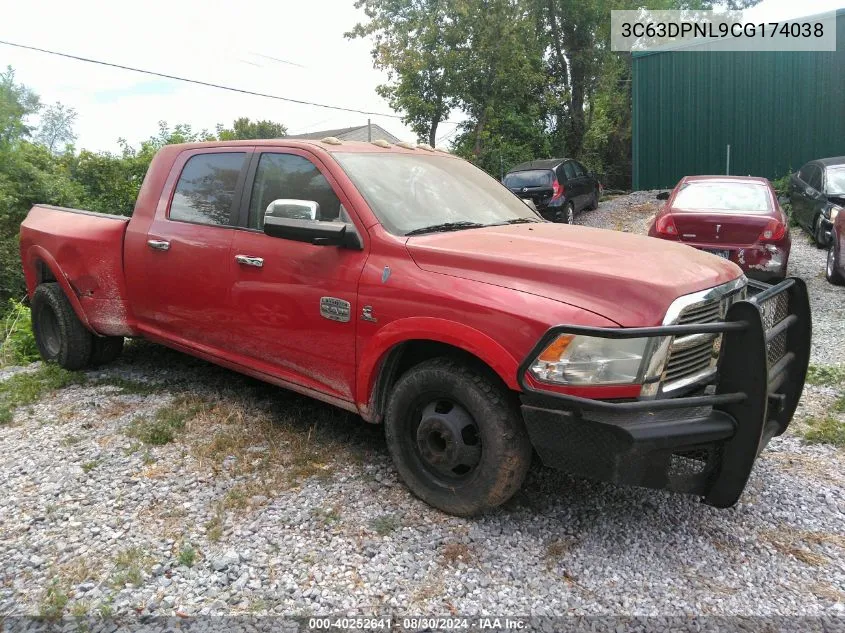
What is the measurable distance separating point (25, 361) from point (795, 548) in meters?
6.62

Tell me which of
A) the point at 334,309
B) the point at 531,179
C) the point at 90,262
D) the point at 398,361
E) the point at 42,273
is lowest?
the point at 398,361

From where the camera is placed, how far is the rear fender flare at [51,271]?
5.08m

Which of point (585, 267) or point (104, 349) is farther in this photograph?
point (104, 349)

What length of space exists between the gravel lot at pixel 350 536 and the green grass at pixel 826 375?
1176 millimetres

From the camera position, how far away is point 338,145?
3930 mm

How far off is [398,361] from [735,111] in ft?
56.7

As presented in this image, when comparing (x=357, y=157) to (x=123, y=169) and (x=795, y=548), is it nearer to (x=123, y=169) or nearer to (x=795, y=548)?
(x=795, y=548)

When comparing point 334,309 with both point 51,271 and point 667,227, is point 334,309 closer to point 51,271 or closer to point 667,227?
point 51,271

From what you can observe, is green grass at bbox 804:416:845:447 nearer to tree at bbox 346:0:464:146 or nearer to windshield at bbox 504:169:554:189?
windshield at bbox 504:169:554:189

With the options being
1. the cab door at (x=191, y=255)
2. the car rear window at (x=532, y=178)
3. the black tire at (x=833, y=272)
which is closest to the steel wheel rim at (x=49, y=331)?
the cab door at (x=191, y=255)

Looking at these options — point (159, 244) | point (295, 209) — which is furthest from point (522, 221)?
point (159, 244)

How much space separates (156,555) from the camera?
289 centimetres

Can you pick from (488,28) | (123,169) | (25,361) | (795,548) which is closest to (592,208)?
(488,28)

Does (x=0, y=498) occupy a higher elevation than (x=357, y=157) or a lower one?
lower
